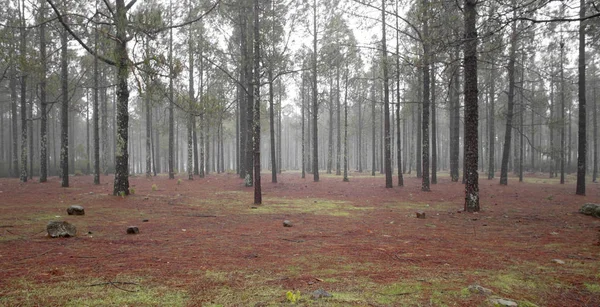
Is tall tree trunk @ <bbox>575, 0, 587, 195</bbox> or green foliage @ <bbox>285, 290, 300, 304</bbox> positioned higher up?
tall tree trunk @ <bbox>575, 0, 587, 195</bbox>

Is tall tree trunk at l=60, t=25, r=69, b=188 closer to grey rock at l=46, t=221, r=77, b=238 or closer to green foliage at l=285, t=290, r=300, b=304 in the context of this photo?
grey rock at l=46, t=221, r=77, b=238

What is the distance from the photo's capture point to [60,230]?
5.80m

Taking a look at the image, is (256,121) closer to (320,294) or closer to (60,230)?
(60,230)

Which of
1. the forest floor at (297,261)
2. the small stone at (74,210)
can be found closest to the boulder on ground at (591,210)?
the forest floor at (297,261)

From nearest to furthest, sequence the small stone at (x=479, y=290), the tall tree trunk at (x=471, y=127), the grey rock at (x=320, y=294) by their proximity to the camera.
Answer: the grey rock at (x=320, y=294)
the small stone at (x=479, y=290)
the tall tree trunk at (x=471, y=127)

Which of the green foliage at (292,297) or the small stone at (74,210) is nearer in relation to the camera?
the green foliage at (292,297)

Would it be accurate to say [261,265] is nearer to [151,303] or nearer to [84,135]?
[151,303]

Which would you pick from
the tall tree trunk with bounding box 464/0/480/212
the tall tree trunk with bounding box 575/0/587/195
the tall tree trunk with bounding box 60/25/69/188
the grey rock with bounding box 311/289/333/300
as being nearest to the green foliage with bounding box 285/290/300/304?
the grey rock with bounding box 311/289/333/300

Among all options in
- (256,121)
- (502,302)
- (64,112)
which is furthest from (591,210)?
(64,112)

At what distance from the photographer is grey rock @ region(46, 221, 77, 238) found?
576 cm

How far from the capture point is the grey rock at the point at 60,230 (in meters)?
5.76

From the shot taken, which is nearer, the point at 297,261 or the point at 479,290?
the point at 479,290

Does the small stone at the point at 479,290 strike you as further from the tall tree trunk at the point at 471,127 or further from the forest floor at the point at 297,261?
the tall tree trunk at the point at 471,127

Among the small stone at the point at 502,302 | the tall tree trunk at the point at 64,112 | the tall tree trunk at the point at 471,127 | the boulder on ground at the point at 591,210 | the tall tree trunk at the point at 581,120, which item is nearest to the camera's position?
the small stone at the point at 502,302
